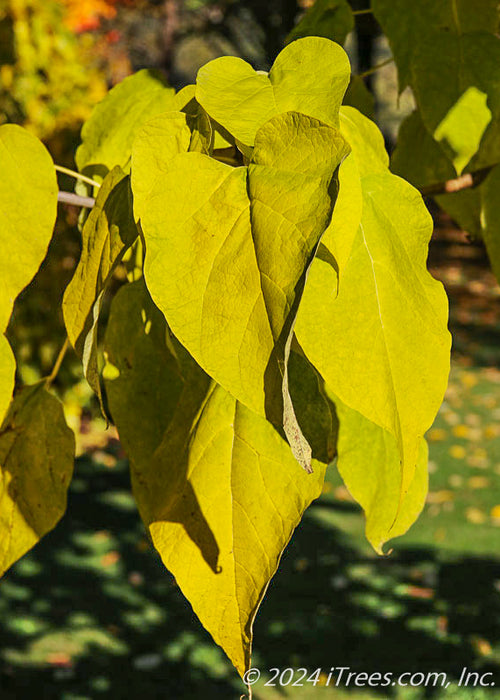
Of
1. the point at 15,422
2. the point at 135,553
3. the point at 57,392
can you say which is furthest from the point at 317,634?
the point at 15,422

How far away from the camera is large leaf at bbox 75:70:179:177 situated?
0.98m

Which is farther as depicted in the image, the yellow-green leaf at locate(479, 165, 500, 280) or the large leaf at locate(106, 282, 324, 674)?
the yellow-green leaf at locate(479, 165, 500, 280)

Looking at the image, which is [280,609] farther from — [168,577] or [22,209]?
[22,209]

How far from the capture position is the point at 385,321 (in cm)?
61

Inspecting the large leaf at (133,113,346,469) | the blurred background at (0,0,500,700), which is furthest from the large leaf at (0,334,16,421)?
the blurred background at (0,0,500,700)

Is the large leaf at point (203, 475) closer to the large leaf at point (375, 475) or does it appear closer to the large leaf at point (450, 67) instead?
the large leaf at point (375, 475)

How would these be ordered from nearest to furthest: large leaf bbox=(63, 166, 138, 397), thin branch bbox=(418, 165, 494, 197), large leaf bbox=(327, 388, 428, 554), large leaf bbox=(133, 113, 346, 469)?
large leaf bbox=(133, 113, 346, 469) → large leaf bbox=(63, 166, 138, 397) → large leaf bbox=(327, 388, 428, 554) → thin branch bbox=(418, 165, 494, 197)

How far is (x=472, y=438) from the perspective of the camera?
698 centimetres

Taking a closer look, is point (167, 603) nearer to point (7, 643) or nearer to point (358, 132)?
point (7, 643)

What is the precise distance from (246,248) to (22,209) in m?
0.24

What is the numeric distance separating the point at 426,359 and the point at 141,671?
3.61 m

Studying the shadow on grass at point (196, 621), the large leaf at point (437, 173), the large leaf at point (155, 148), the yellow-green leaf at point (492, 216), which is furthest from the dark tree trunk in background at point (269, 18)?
the large leaf at point (155, 148)

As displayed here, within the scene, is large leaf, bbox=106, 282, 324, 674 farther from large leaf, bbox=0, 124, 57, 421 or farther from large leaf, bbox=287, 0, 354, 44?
large leaf, bbox=287, 0, 354, 44

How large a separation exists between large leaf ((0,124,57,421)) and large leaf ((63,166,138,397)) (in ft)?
0.13
